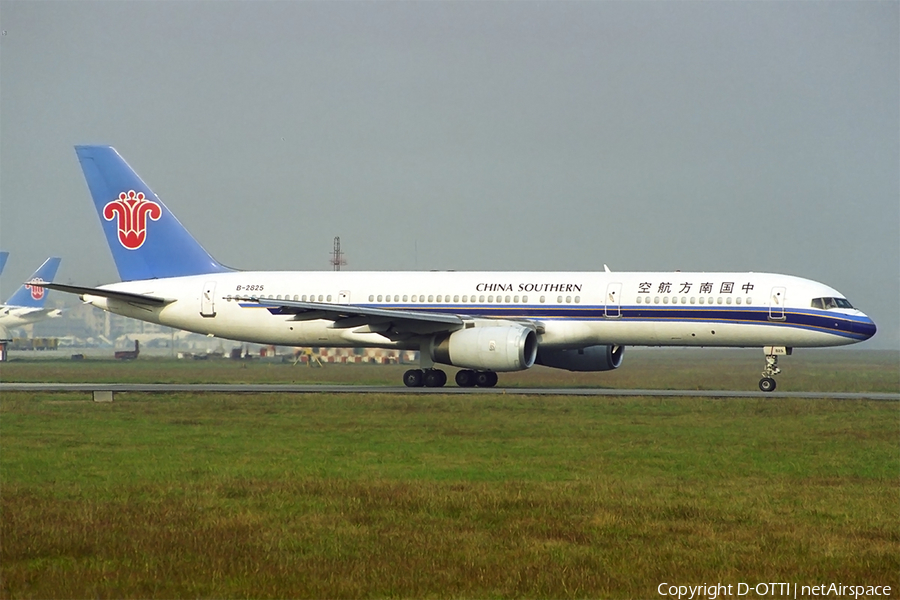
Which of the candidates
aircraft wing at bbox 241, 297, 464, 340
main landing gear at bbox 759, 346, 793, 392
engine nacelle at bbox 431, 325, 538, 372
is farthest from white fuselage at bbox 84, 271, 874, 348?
engine nacelle at bbox 431, 325, 538, 372

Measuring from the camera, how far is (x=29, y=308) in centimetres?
7919

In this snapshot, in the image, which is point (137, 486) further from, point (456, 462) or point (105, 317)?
point (105, 317)

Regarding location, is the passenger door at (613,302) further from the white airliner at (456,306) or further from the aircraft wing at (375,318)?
the aircraft wing at (375,318)

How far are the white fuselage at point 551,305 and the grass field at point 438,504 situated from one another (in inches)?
A: 329


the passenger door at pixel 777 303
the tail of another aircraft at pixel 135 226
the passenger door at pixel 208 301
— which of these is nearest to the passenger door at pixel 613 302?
the passenger door at pixel 777 303

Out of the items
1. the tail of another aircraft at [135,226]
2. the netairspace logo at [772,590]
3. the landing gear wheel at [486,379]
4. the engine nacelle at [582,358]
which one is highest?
the tail of another aircraft at [135,226]

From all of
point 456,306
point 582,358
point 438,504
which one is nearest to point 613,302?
point 582,358

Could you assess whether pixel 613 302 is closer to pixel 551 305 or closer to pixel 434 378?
pixel 551 305

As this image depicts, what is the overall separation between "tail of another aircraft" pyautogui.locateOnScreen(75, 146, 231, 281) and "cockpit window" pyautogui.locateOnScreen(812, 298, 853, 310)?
18045mm

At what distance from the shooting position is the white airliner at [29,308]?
77.6 m

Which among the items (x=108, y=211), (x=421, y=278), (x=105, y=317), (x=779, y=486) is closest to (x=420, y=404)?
(x=421, y=278)

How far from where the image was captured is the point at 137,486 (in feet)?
43.9

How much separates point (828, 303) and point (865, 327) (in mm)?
1151

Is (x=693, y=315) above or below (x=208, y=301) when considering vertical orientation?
Result: below
